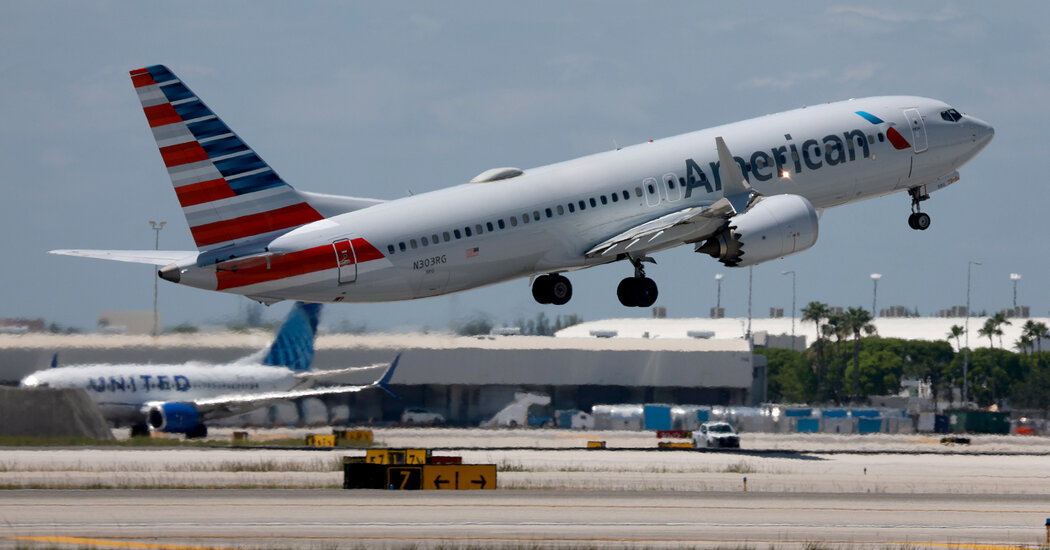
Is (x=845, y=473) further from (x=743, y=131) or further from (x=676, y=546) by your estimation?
(x=676, y=546)

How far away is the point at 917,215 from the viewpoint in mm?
65625

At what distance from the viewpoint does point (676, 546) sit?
38875 millimetres

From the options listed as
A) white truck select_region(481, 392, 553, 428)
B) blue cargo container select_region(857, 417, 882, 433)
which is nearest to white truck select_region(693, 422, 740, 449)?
white truck select_region(481, 392, 553, 428)

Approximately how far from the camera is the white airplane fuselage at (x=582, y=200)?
163 ft

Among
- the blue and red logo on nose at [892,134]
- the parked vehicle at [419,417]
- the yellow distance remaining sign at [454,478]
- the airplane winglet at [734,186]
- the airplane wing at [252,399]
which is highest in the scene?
the blue and red logo on nose at [892,134]

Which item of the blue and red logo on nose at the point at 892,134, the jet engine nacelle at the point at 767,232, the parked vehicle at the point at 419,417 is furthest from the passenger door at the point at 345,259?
the parked vehicle at the point at 419,417

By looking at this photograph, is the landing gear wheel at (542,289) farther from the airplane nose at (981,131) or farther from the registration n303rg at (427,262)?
the airplane nose at (981,131)

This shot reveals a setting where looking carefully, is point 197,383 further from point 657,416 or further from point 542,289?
point 657,416

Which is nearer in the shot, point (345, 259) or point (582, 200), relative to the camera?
point (345, 259)

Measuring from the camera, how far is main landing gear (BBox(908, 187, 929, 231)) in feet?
213

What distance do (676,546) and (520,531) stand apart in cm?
506

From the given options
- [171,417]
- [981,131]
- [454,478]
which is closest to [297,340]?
[171,417]

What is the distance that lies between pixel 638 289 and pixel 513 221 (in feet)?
24.9

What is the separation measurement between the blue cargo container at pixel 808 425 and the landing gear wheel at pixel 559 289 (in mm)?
68427
